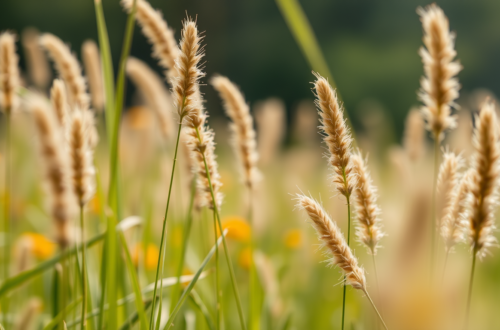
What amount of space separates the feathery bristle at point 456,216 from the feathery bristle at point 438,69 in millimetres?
62

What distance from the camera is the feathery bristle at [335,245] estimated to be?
0.37 metres

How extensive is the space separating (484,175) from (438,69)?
0.39ft

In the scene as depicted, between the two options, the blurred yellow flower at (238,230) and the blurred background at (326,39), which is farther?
the blurred background at (326,39)

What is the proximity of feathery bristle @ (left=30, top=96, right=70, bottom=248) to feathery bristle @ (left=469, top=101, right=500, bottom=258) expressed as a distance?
1.00 feet

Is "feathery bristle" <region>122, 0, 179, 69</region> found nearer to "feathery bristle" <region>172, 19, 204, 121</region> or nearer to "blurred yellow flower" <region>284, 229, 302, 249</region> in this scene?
"feathery bristle" <region>172, 19, 204, 121</region>

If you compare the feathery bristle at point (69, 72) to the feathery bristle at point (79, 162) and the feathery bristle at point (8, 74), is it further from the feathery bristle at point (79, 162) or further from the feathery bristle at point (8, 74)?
the feathery bristle at point (79, 162)

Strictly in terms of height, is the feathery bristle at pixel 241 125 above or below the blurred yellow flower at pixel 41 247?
above

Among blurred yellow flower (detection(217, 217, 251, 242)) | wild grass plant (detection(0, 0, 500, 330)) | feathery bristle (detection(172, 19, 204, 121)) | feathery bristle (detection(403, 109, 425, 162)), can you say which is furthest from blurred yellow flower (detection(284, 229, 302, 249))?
feathery bristle (detection(172, 19, 204, 121))

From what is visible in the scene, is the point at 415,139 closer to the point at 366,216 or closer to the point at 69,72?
the point at 366,216

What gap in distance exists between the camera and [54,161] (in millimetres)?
Result: 293

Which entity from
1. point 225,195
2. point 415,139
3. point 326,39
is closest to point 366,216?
point 225,195

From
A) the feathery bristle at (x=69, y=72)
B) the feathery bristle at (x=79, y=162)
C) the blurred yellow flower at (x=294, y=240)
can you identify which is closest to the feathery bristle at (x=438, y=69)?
the feathery bristle at (x=79, y=162)

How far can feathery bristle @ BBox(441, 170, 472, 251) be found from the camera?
1.44ft

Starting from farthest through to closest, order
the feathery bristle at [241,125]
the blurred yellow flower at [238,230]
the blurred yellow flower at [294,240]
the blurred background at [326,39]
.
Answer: the blurred background at [326,39]
the blurred yellow flower at [294,240]
the blurred yellow flower at [238,230]
the feathery bristle at [241,125]
